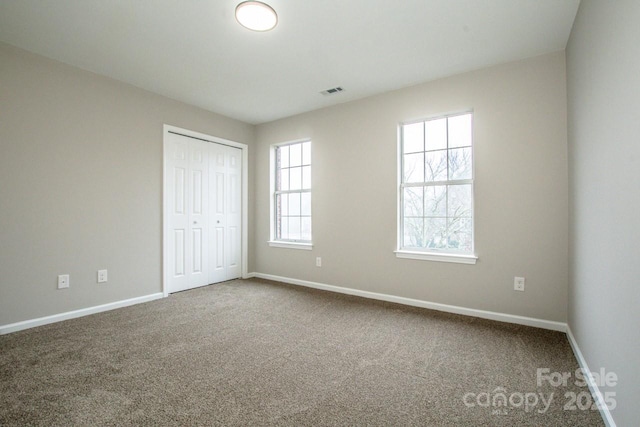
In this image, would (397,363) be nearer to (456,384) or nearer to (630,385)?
(456,384)

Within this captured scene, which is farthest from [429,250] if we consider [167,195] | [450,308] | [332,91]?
[167,195]

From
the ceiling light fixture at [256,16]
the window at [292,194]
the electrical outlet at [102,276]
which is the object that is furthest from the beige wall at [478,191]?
the electrical outlet at [102,276]

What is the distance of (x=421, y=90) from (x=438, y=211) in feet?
4.62

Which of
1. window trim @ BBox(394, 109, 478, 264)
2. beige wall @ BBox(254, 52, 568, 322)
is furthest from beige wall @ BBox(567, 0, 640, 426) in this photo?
window trim @ BBox(394, 109, 478, 264)

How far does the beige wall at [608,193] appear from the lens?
1.25 metres

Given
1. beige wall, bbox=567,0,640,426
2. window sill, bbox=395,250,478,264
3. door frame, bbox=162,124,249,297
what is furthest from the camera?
door frame, bbox=162,124,249,297

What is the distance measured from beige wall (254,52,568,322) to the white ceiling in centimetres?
30

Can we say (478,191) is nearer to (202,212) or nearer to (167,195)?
(202,212)

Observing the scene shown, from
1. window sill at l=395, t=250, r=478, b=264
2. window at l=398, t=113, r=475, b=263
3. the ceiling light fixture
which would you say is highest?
the ceiling light fixture

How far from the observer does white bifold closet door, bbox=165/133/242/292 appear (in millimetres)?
3976

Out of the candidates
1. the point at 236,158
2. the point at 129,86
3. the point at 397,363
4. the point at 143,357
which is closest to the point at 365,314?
the point at 397,363

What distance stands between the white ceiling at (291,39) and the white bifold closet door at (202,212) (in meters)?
1.02

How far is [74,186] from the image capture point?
3.03 meters

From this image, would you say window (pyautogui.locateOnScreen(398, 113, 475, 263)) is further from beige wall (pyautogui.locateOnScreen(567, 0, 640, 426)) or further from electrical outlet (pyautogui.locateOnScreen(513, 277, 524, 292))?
beige wall (pyautogui.locateOnScreen(567, 0, 640, 426))
